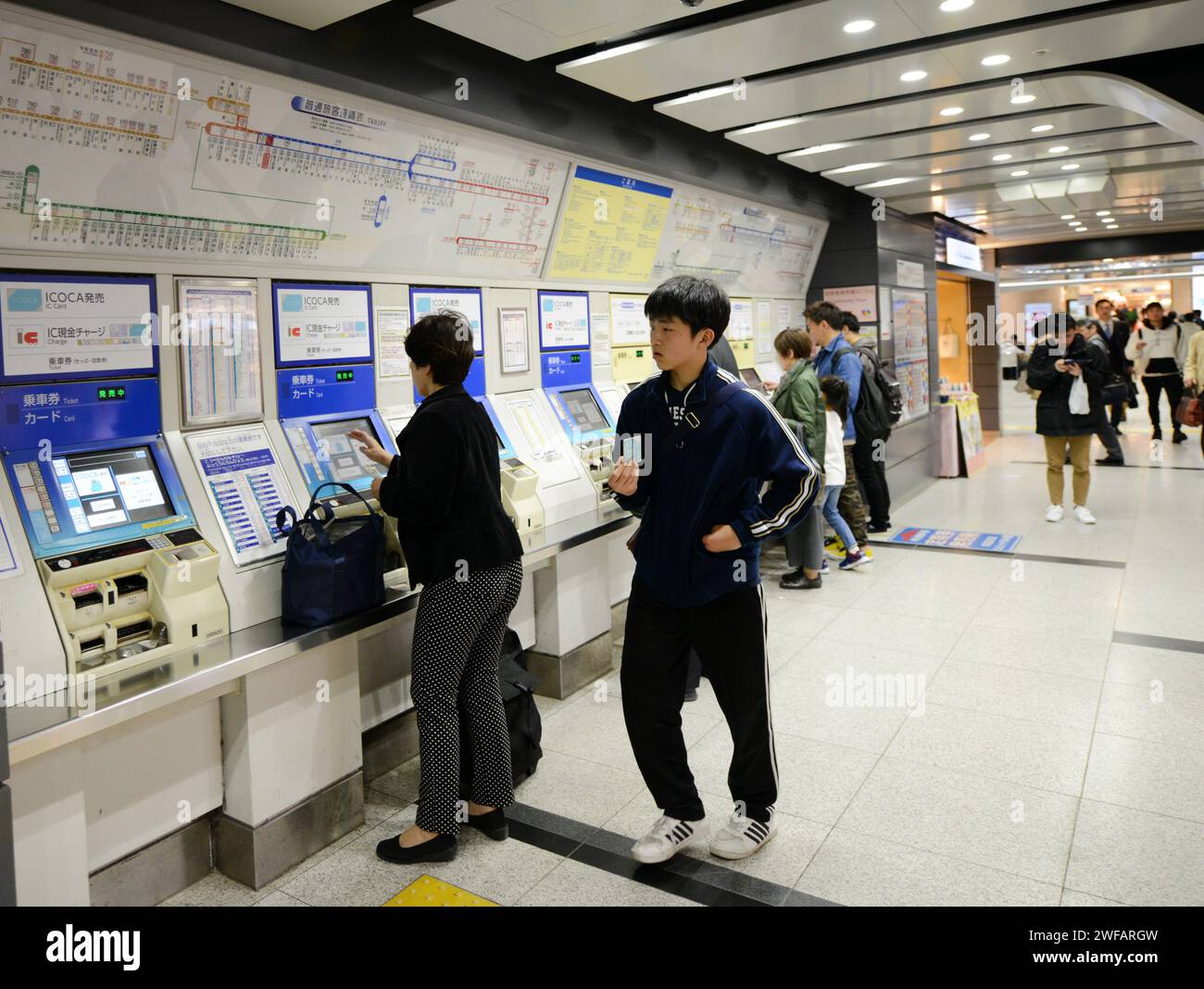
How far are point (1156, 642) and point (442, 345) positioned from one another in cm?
386

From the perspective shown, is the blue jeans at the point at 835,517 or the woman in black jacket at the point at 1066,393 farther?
Answer: the woman in black jacket at the point at 1066,393

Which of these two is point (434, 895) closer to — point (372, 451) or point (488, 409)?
point (372, 451)

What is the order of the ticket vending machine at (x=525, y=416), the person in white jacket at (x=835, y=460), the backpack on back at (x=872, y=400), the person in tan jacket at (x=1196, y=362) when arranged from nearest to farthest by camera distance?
the ticket vending machine at (x=525, y=416) → the person in white jacket at (x=835, y=460) → the backpack on back at (x=872, y=400) → the person in tan jacket at (x=1196, y=362)

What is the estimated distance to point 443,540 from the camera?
2.68 metres

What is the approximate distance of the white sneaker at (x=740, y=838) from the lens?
270 centimetres

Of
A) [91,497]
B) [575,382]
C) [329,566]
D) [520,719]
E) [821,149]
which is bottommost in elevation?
[520,719]

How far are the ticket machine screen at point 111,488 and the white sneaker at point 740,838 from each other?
6.42 ft

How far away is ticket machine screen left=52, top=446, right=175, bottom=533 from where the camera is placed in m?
2.51

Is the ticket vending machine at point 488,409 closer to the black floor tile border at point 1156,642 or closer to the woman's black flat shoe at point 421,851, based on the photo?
the woman's black flat shoe at point 421,851

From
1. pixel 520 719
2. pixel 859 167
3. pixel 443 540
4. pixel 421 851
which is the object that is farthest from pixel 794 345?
pixel 421 851

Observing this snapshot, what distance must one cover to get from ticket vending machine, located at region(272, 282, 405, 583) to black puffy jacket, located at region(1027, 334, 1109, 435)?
5.31 metres

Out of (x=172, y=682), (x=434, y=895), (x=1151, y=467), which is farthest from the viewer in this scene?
(x=1151, y=467)

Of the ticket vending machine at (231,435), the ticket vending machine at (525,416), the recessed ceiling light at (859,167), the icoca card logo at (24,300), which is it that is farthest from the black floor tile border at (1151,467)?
the icoca card logo at (24,300)

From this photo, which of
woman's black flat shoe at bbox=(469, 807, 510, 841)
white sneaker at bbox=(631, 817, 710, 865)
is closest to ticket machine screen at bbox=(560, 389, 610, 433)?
woman's black flat shoe at bbox=(469, 807, 510, 841)
